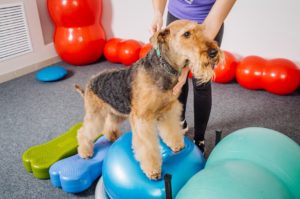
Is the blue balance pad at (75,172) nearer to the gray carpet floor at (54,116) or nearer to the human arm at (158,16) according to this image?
the gray carpet floor at (54,116)

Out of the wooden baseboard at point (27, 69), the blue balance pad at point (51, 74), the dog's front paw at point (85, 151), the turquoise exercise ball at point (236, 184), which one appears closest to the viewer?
the turquoise exercise ball at point (236, 184)

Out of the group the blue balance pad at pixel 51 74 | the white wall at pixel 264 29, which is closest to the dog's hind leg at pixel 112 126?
the blue balance pad at pixel 51 74

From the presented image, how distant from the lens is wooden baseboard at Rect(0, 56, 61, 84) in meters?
3.57

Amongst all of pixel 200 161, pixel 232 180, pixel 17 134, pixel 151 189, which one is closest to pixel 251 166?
pixel 232 180

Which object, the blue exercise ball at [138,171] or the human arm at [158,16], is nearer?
the blue exercise ball at [138,171]

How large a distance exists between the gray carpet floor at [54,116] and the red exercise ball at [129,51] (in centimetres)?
58

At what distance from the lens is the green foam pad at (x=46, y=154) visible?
6.29 ft

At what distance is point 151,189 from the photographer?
4.55 feet

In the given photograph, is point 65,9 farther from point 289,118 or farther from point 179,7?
point 289,118

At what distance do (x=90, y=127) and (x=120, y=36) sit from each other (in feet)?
8.52

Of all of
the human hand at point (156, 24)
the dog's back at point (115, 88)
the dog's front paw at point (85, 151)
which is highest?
the human hand at point (156, 24)

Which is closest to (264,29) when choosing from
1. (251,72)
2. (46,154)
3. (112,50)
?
(251,72)

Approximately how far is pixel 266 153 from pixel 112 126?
3.41ft

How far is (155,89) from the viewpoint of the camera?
142cm
